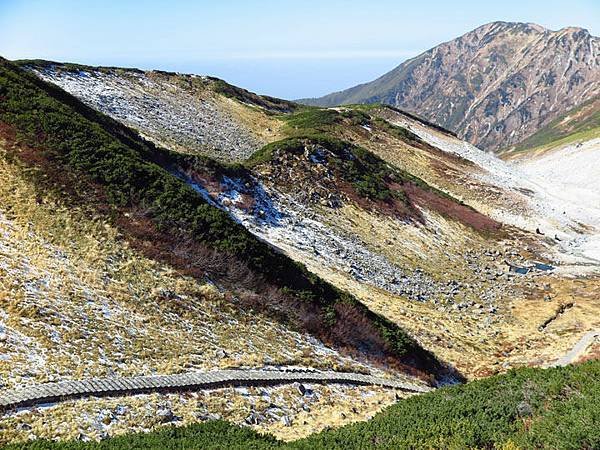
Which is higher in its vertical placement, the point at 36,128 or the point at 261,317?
the point at 36,128

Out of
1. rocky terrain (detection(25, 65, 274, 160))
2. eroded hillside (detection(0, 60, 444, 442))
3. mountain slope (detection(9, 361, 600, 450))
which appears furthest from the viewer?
rocky terrain (detection(25, 65, 274, 160))

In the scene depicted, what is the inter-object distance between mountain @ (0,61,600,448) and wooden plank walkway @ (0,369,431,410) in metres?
0.22

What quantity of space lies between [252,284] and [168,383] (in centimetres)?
1017

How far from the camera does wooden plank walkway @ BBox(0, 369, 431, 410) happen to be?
15078mm

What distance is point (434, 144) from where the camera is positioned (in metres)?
97.6

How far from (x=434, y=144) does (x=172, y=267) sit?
81427 mm

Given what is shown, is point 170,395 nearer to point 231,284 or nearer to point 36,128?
point 231,284

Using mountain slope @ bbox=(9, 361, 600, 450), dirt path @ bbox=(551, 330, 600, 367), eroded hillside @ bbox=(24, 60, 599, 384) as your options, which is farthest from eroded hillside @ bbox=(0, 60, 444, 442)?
dirt path @ bbox=(551, 330, 600, 367)

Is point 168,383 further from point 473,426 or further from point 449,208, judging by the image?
point 449,208

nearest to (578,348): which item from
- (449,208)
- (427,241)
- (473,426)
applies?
(427,241)

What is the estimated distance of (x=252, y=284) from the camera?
2762 centimetres

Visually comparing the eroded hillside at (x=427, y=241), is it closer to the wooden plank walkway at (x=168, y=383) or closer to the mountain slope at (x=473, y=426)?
the wooden plank walkway at (x=168, y=383)

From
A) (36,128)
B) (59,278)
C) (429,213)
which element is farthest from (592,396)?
(429,213)

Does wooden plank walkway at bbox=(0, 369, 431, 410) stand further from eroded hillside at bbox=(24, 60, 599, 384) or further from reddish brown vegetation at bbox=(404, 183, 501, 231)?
reddish brown vegetation at bbox=(404, 183, 501, 231)
